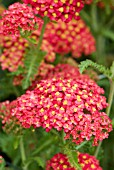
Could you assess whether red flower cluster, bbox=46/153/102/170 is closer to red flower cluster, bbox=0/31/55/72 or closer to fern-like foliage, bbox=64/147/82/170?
fern-like foliage, bbox=64/147/82/170

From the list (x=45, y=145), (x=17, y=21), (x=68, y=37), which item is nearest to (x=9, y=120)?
(x=45, y=145)

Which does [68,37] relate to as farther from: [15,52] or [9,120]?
[9,120]

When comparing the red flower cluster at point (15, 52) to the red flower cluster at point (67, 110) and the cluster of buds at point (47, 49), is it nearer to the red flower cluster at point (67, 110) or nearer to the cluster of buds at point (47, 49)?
the cluster of buds at point (47, 49)

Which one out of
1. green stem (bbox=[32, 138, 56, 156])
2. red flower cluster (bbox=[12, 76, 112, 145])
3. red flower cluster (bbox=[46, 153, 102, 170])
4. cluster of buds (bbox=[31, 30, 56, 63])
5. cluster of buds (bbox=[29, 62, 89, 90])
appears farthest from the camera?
cluster of buds (bbox=[31, 30, 56, 63])

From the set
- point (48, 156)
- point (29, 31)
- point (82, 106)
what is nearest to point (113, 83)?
point (82, 106)

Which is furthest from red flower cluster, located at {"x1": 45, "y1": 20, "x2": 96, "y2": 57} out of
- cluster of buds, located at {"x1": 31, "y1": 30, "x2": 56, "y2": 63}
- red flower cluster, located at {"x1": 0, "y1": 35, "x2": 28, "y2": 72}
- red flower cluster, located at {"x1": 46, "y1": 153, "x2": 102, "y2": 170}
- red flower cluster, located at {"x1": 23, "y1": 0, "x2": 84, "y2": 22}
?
red flower cluster, located at {"x1": 46, "y1": 153, "x2": 102, "y2": 170}

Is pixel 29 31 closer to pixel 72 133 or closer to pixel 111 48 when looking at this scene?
pixel 72 133
